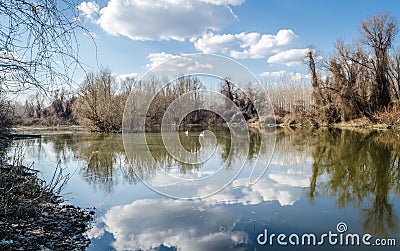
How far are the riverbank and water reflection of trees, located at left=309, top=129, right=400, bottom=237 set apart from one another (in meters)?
3.73

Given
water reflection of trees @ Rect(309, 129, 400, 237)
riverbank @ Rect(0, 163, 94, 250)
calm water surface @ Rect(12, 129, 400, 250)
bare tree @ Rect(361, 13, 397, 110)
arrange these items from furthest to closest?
bare tree @ Rect(361, 13, 397, 110) → water reflection of trees @ Rect(309, 129, 400, 237) → calm water surface @ Rect(12, 129, 400, 250) → riverbank @ Rect(0, 163, 94, 250)

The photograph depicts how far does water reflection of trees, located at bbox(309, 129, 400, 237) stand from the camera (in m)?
4.33

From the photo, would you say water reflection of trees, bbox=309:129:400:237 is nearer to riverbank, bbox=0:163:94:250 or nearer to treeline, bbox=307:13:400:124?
riverbank, bbox=0:163:94:250

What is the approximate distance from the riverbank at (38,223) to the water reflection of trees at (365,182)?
3.73 metres

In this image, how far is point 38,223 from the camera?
3.71 metres

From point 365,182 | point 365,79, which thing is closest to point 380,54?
point 365,79

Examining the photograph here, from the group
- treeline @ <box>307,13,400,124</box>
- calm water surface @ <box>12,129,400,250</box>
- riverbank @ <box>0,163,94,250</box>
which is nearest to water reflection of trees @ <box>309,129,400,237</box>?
calm water surface @ <box>12,129,400,250</box>

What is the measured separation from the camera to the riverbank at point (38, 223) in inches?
123

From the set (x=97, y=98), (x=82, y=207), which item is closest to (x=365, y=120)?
(x=97, y=98)

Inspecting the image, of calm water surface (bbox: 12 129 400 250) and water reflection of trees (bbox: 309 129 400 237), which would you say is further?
water reflection of trees (bbox: 309 129 400 237)

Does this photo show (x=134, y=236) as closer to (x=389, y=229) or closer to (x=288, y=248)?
(x=288, y=248)

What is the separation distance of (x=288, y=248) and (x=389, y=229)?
1560 millimetres

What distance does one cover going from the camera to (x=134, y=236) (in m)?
3.74

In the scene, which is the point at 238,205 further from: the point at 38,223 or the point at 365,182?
the point at 365,182
